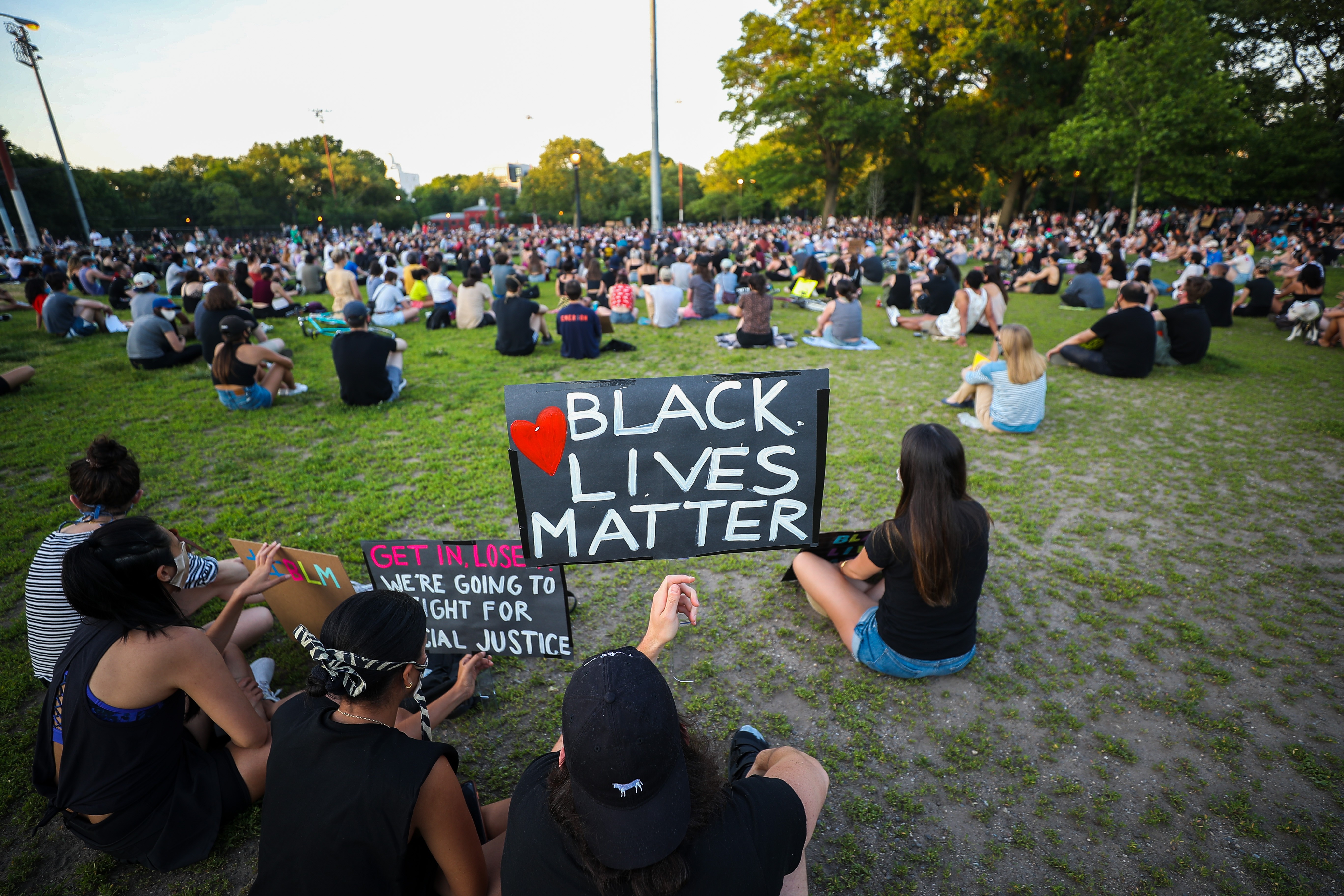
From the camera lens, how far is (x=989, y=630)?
3846mm

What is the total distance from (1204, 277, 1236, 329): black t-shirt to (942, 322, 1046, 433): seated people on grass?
7.18m

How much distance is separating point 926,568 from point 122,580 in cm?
338

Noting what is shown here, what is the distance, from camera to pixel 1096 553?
4.66m

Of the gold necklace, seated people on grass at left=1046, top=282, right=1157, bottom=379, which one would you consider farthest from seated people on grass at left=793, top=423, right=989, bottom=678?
seated people on grass at left=1046, top=282, right=1157, bottom=379

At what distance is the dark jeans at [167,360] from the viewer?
951 centimetres

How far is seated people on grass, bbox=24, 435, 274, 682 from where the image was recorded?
288 cm

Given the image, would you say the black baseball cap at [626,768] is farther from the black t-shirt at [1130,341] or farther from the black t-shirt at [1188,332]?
the black t-shirt at [1188,332]

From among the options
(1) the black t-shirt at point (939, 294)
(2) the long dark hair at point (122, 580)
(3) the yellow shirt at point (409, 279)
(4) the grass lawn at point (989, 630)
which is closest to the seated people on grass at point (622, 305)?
(3) the yellow shirt at point (409, 279)

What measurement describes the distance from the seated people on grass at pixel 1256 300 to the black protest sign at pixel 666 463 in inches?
613

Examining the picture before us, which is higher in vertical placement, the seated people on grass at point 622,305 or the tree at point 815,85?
the tree at point 815,85

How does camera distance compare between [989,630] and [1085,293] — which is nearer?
[989,630]

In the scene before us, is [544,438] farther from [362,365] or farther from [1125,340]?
[1125,340]

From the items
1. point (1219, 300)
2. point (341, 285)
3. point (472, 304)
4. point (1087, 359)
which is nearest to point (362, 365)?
point (472, 304)

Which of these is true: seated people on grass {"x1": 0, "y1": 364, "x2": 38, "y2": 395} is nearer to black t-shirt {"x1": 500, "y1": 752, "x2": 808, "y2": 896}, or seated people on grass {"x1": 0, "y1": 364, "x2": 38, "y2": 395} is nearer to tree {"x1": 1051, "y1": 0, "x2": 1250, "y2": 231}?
black t-shirt {"x1": 500, "y1": 752, "x2": 808, "y2": 896}
